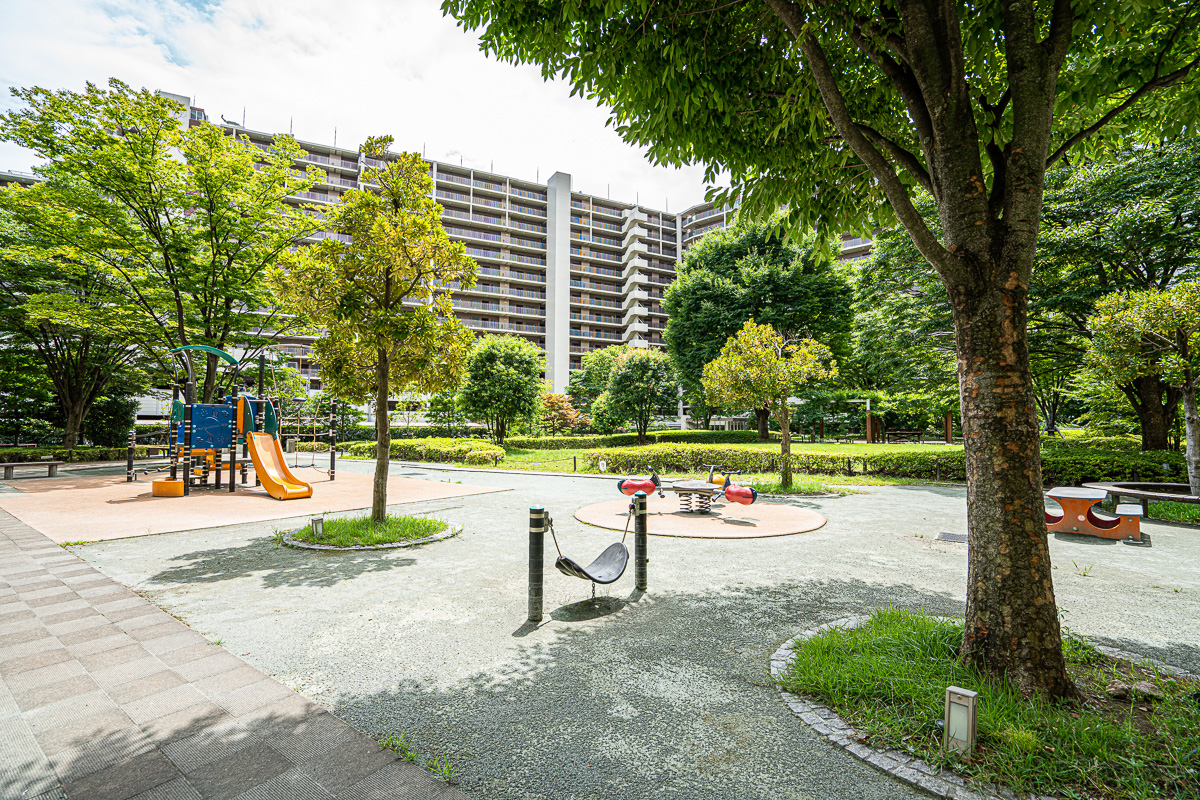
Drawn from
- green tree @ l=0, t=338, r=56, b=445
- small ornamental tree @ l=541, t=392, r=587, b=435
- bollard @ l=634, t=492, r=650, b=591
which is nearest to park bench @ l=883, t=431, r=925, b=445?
small ornamental tree @ l=541, t=392, r=587, b=435

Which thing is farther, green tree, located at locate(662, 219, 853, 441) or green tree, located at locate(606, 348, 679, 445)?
green tree, located at locate(606, 348, 679, 445)

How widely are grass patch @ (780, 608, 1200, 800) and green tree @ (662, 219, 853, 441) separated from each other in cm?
2593

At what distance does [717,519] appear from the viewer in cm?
988

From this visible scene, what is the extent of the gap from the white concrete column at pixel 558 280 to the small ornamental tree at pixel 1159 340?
57.5 metres

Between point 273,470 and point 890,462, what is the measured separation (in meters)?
19.3

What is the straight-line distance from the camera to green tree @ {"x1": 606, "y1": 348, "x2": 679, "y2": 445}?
3212 cm

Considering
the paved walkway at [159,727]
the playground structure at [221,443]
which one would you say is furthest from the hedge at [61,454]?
the paved walkway at [159,727]

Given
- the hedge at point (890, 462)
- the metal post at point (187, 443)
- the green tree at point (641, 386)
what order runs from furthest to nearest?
the green tree at point (641, 386) < the hedge at point (890, 462) < the metal post at point (187, 443)

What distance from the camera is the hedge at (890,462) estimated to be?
501 inches

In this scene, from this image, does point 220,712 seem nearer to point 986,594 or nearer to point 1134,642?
point 986,594

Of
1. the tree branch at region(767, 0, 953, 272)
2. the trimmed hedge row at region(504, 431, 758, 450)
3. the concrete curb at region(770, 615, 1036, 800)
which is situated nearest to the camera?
the concrete curb at region(770, 615, 1036, 800)

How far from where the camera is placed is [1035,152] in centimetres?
336

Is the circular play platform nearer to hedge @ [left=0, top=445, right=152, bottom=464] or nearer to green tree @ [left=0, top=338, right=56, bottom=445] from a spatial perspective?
hedge @ [left=0, top=445, right=152, bottom=464]

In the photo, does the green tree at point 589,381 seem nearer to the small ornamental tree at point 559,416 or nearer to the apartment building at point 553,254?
the small ornamental tree at point 559,416
